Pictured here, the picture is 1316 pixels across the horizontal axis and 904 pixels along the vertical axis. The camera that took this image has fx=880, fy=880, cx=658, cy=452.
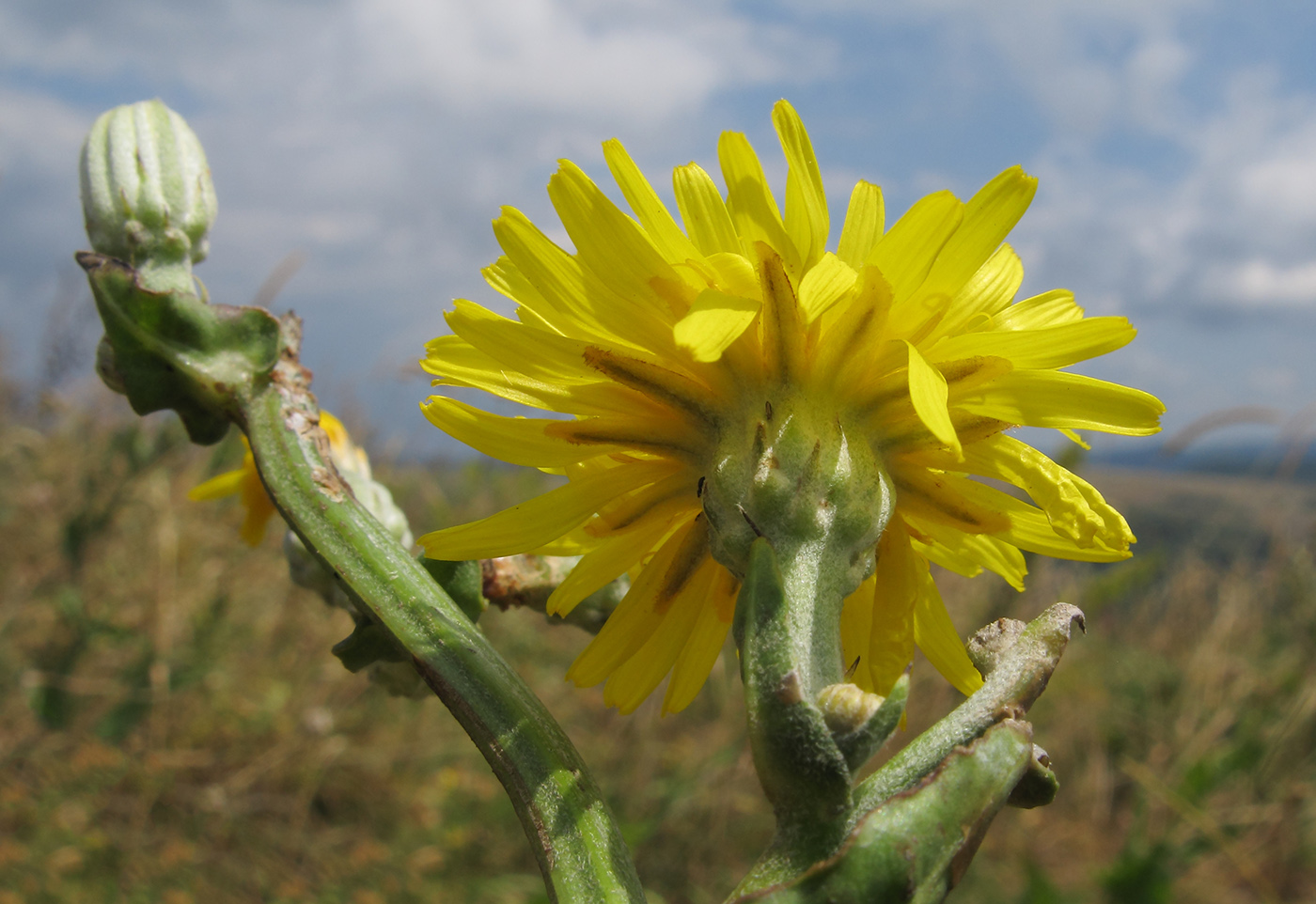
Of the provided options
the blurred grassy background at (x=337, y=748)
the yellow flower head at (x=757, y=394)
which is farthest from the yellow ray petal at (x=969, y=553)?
the blurred grassy background at (x=337, y=748)

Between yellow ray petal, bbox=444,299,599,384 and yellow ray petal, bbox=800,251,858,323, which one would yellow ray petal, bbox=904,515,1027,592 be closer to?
yellow ray petal, bbox=800,251,858,323

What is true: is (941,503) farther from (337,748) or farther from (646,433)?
(337,748)

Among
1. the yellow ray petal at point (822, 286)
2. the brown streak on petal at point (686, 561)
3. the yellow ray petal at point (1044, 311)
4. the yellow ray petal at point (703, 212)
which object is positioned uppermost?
the yellow ray petal at point (703, 212)

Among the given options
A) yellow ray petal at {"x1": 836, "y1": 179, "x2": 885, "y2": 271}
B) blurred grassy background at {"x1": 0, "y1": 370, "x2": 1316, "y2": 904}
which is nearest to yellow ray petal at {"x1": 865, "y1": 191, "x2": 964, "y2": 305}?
yellow ray petal at {"x1": 836, "y1": 179, "x2": 885, "y2": 271}

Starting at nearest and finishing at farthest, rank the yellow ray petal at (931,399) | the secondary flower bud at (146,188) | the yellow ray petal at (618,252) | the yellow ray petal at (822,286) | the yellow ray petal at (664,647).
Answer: the yellow ray petal at (931,399) → the yellow ray petal at (822,286) → the yellow ray petal at (618,252) → the yellow ray petal at (664,647) → the secondary flower bud at (146,188)

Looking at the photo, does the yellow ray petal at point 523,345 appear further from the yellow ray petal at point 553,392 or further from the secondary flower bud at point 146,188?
the secondary flower bud at point 146,188

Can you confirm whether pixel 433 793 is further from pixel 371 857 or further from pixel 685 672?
pixel 685 672

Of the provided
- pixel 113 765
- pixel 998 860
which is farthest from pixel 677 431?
pixel 998 860

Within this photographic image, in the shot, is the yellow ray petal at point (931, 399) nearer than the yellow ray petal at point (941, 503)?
Yes
